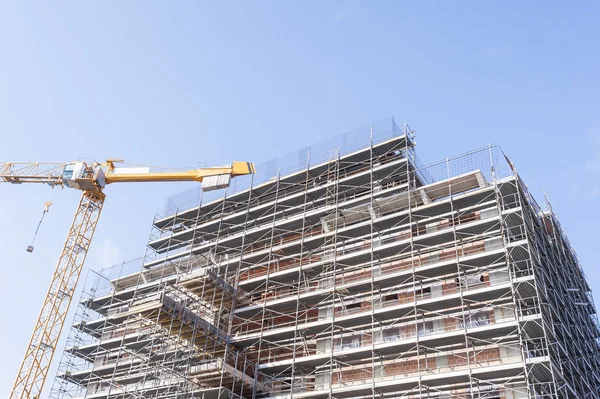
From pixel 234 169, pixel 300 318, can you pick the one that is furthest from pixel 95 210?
pixel 300 318

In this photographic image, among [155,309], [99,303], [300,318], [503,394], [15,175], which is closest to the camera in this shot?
[503,394]

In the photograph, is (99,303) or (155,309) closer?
(155,309)

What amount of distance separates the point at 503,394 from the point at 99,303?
29235 millimetres

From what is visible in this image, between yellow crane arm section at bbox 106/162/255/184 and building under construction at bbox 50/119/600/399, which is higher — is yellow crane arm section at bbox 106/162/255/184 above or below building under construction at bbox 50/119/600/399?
above

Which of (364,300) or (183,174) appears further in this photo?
(183,174)

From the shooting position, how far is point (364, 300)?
Answer: 1225 inches

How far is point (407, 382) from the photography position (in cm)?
2625

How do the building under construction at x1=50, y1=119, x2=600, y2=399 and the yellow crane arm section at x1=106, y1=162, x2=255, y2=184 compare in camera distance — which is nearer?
the building under construction at x1=50, y1=119, x2=600, y2=399

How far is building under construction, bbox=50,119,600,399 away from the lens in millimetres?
26750

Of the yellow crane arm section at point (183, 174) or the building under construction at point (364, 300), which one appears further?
the yellow crane arm section at point (183, 174)

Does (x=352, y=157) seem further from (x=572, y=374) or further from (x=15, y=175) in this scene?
(x=15, y=175)

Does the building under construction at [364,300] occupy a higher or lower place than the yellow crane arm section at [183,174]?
lower

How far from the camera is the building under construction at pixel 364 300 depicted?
1053 inches

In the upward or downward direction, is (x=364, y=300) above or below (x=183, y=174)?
below
